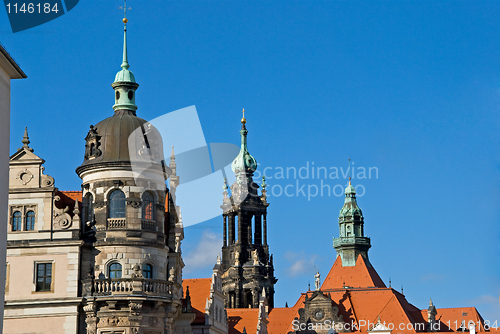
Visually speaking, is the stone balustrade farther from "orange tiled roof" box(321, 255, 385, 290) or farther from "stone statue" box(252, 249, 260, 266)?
"orange tiled roof" box(321, 255, 385, 290)

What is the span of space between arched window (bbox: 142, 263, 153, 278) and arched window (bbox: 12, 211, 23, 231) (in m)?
6.46

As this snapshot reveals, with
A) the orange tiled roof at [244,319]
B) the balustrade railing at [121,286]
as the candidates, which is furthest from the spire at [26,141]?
the orange tiled roof at [244,319]

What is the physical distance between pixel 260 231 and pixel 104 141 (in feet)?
194

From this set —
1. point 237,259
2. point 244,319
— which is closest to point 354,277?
point 237,259

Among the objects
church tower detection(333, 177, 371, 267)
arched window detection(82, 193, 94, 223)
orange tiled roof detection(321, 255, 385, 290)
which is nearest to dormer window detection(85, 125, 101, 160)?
arched window detection(82, 193, 94, 223)

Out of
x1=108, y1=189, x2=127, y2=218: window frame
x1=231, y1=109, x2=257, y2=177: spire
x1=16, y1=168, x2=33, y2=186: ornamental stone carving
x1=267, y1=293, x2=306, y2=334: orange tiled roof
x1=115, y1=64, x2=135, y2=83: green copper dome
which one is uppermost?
x1=231, y1=109, x2=257, y2=177: spire

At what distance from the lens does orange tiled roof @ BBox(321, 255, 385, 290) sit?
10306cm

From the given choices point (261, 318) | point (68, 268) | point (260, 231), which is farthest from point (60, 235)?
point (260, 231)

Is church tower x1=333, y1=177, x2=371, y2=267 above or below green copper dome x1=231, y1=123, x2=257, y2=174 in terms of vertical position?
below

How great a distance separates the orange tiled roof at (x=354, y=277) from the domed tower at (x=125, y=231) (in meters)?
57.7

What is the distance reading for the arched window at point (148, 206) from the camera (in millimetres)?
46125

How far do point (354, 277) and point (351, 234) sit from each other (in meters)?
7.05

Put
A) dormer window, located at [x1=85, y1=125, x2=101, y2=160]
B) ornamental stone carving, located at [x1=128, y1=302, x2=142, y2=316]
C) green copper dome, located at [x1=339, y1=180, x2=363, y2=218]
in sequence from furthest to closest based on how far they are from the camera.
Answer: green copper dome, located at [x1=339, y1=180, x2=363, y2=218] → dormer window, located at [x1=85, y1=125, x2=101, y2=160] → ornamental stone carving, located at [x1=128, y1=302, x2=142, y2=316]

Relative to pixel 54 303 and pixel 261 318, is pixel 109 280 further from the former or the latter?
pixel 261 318
